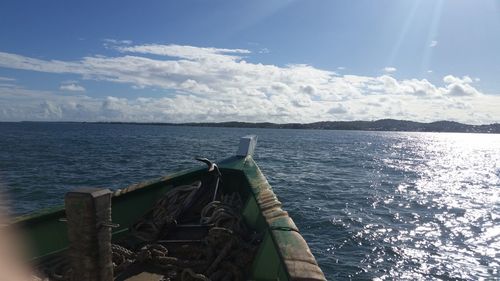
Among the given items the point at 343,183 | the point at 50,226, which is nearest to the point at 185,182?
the point at 50,226

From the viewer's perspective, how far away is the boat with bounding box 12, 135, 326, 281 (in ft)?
12.4

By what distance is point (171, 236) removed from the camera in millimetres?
7270

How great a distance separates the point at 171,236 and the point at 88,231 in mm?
3669

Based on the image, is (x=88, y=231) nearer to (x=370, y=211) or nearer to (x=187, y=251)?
(x=187, y=251)

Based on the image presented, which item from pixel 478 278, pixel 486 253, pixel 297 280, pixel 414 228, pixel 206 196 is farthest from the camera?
pixel 414 228

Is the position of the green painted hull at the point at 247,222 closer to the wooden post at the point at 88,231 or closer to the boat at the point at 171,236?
the boat at the point at 171,236

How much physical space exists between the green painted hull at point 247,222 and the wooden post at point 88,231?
6.11ft

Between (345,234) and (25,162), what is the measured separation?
27.6m

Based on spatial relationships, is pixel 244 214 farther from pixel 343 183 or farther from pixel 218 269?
pixel 343 183

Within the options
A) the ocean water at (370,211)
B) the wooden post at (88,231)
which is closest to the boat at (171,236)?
the wooden post at (88,231)

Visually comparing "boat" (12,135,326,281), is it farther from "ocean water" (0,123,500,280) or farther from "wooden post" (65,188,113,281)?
"ocean water" (0,123,500,280)

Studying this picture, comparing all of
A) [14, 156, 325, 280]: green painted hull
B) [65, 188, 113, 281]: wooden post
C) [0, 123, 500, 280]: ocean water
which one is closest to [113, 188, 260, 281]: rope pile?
[14, 156, 325, 280]: green painted hull

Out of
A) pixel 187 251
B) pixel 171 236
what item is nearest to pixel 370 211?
pixel 171 236

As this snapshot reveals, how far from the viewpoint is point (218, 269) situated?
5.80 metres
